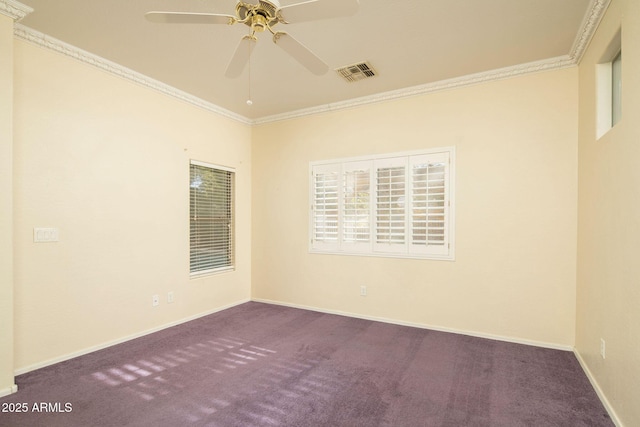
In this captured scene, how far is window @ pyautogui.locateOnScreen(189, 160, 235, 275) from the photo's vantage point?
423 cm

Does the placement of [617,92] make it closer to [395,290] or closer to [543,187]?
[543,187]

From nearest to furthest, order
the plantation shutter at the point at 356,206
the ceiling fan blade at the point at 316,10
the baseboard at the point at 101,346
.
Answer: the ceiling fan blade at the point at 316,10 < the baseboard at the point at 101,346 < the plantation shutter at the point at 356,206

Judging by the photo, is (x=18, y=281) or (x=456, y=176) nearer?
(x=18, y=281)

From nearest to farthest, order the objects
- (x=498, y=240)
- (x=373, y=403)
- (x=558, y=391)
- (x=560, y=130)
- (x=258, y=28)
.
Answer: (x=258, y=28) < (x=373, y=403) < (x=558, y=391) < (x=560, y=130) < (x=498, y=240)

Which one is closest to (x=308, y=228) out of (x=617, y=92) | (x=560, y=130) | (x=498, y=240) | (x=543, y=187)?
(x=498, y=240)

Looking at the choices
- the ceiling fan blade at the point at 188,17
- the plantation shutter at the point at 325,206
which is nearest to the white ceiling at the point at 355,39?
the ceiling fan blade at the point at 188,17

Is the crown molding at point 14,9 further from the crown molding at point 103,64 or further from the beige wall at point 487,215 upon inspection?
the beige wall at point 487,215

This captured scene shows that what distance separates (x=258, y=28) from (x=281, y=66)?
1583 mm

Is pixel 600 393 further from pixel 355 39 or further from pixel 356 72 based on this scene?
pixel 356 72

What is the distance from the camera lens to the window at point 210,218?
4.23m

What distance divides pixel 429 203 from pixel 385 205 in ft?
1.76

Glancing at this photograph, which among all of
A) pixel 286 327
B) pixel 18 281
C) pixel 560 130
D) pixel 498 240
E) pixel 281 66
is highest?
pixel 281 66

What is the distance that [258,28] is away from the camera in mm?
1777

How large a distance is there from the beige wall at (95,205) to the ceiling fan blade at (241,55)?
178 cm
